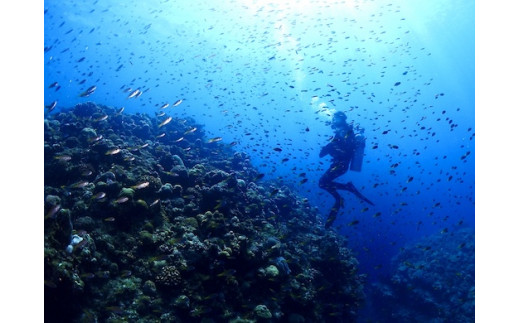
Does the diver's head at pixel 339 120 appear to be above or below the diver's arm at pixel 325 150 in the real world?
above

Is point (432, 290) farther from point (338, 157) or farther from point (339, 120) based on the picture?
point (339, 120)

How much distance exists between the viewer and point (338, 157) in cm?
1354

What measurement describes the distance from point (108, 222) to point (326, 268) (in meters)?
7.08

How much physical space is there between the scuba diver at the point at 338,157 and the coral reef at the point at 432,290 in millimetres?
4663

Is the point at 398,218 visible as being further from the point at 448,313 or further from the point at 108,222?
the point at 108,222

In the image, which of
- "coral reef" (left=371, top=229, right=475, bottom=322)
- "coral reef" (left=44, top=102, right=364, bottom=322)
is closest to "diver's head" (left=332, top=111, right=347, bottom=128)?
"coral reef" (left=44, top=102, right=364, bottom=322)

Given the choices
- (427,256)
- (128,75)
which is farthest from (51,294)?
(128,75)

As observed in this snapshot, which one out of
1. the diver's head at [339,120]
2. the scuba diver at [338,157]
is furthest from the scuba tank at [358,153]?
the diver's head at [339,120]

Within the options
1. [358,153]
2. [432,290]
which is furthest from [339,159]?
[432,290]

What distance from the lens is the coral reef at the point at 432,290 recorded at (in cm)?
A: 1372

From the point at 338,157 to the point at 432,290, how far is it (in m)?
8.97

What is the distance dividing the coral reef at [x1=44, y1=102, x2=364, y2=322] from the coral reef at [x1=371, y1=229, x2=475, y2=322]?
5956 mm

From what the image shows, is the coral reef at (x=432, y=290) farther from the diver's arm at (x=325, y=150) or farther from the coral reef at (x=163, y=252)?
the diver's arm at (x=325, y=150)
